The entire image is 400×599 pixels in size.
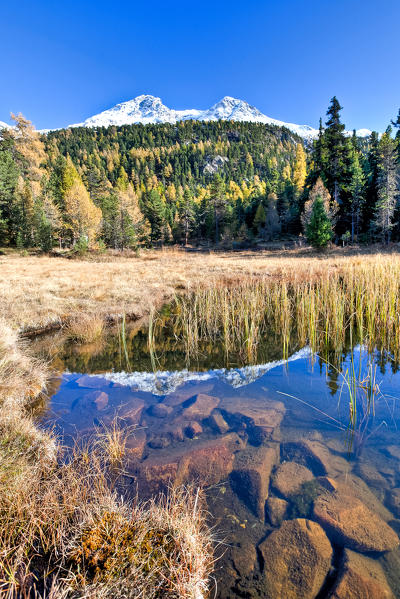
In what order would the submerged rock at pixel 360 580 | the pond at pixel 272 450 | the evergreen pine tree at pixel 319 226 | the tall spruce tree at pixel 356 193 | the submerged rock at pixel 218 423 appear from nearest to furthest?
the submerged rock at pixel 360 580 → the pond at pixel 272 450 → the submerged rock at pixel 218 423 → the evergreen pine tree at pixel 319 226 → the tall spruce tree at pixel 356 193

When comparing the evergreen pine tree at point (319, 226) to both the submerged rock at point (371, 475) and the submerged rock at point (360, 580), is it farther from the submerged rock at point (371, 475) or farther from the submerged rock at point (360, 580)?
the submerged rock at point (360, 580)

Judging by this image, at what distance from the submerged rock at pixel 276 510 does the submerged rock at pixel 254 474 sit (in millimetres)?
51

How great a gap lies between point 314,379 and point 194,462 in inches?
105

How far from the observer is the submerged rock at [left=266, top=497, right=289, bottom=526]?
233cm

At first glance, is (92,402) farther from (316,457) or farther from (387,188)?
(387,188)

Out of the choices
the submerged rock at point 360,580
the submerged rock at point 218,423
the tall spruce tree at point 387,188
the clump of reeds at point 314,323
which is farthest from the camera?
the tall spruce tree at point 387,188

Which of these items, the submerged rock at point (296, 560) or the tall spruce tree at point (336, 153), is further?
the tall spruce tree at point (336, 153)

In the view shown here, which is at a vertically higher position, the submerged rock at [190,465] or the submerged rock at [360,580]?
the submerged rock at [360,580]

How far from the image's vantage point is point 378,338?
5.88 metres

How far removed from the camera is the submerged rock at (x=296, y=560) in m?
1.86

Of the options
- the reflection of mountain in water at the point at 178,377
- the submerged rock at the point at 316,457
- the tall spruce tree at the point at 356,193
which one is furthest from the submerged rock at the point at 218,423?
the tall spruce tree at the point at 356,193

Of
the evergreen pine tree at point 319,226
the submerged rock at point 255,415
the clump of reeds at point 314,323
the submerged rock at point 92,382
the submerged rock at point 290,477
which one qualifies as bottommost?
the submerged rock at point 92,382

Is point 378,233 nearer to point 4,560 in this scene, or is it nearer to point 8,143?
point 4,560

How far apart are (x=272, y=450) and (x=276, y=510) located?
73 cm
